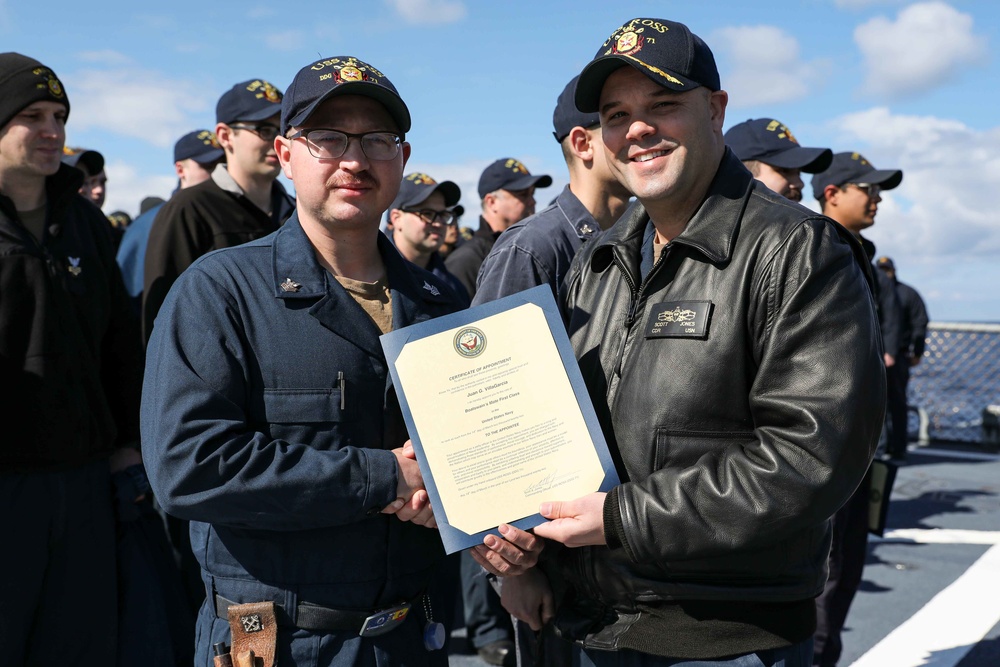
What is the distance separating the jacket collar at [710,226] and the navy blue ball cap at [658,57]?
213 mm

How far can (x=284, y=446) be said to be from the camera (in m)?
2.01

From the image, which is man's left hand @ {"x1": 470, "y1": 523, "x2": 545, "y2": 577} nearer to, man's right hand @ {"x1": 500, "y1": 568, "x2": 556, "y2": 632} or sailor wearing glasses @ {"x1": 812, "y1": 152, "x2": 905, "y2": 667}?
man's right hand @ {"x1": 500, "y1": 568, "x2": 556, "y2": 632}

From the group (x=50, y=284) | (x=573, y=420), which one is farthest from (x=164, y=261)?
(x=573, y=420)

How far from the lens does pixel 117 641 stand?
315cm

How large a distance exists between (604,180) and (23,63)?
7.25ft

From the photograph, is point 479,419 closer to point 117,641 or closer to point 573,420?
point 573,420

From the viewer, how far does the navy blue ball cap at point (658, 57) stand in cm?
204

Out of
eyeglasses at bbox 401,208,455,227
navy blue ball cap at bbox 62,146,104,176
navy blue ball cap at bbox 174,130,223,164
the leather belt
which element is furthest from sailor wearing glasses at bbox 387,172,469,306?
the leather belt

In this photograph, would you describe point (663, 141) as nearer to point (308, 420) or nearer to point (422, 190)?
point (308, 420)

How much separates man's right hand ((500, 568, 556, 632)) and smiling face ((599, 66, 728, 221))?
994 millimetres

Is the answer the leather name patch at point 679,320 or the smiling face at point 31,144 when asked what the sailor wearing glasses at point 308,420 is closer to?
the leather name patch at point 679,320

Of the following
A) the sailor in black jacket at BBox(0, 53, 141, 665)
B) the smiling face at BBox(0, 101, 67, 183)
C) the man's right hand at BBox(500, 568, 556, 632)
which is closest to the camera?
the man's right hand at BBox(500, 568, 556, 632)
